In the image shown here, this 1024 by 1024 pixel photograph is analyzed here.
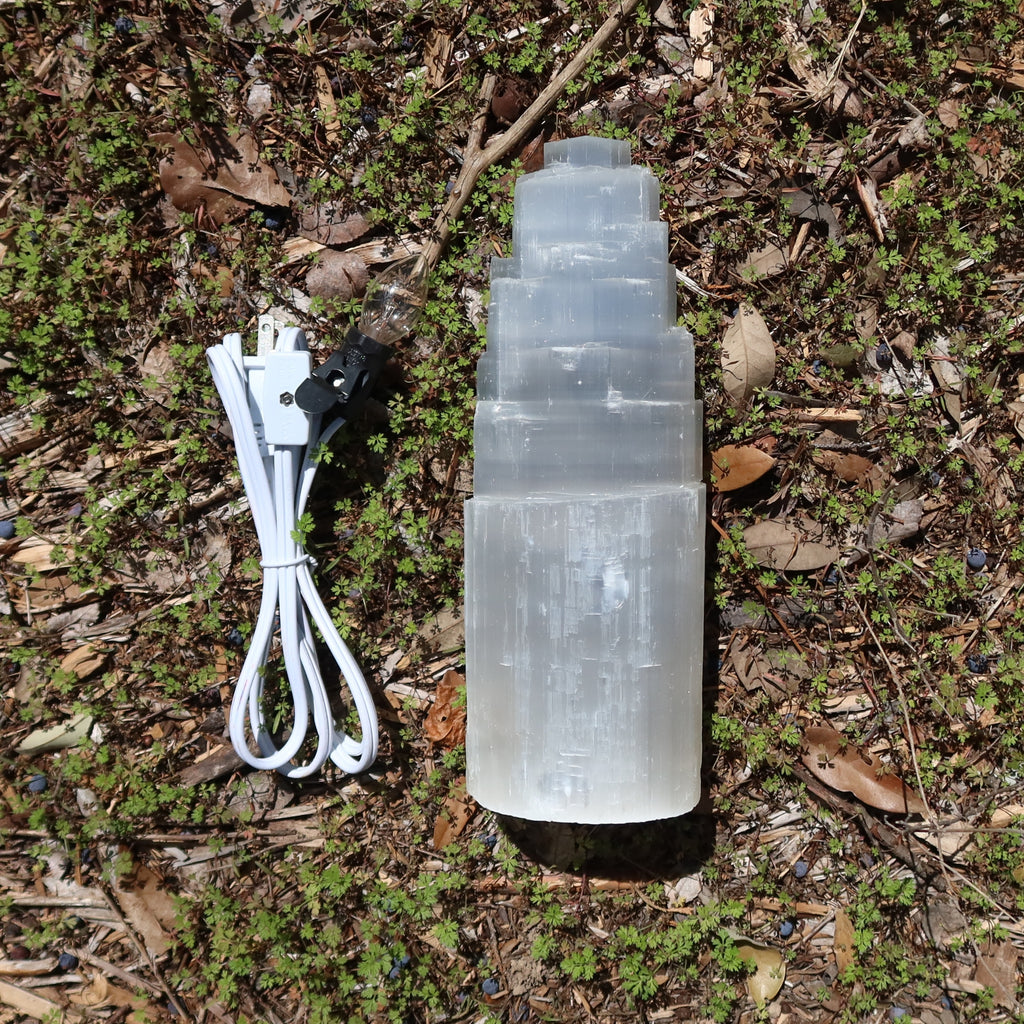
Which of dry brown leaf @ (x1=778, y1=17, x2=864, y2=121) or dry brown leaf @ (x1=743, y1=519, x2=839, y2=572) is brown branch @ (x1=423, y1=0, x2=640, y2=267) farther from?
dry brown leaf @ (x1=743, y1=519, x2=839, y2=572)

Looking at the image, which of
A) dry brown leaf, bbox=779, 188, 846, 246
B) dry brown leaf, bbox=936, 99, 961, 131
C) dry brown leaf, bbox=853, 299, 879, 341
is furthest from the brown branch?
dry brown leaf, bbox=853, 299, 879, 341

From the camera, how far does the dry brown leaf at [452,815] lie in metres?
2.42

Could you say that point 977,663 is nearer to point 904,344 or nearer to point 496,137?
point 904,344

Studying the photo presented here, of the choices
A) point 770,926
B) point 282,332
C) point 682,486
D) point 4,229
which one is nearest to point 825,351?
point 682,486

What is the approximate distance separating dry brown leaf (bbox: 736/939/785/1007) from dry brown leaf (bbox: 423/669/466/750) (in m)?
1.07

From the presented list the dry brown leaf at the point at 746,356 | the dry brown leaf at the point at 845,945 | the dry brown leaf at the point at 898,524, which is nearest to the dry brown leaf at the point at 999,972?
the dry brown leaf at the point at 845,945

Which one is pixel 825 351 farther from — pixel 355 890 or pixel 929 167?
pixel 355 890

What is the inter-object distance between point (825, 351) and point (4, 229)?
8.45 feet

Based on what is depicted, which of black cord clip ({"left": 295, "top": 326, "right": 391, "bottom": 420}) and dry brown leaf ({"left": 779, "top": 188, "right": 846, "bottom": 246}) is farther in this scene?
dry brown leaf ({"left": 779, "top": 188, "right": 846, "bottom": 246})

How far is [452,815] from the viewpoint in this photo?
7.97 feet

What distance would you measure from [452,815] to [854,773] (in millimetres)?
1234

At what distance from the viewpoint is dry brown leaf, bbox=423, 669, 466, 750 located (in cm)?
241

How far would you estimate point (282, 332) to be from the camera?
7.32ft

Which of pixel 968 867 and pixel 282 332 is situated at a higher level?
pixel 282 332
